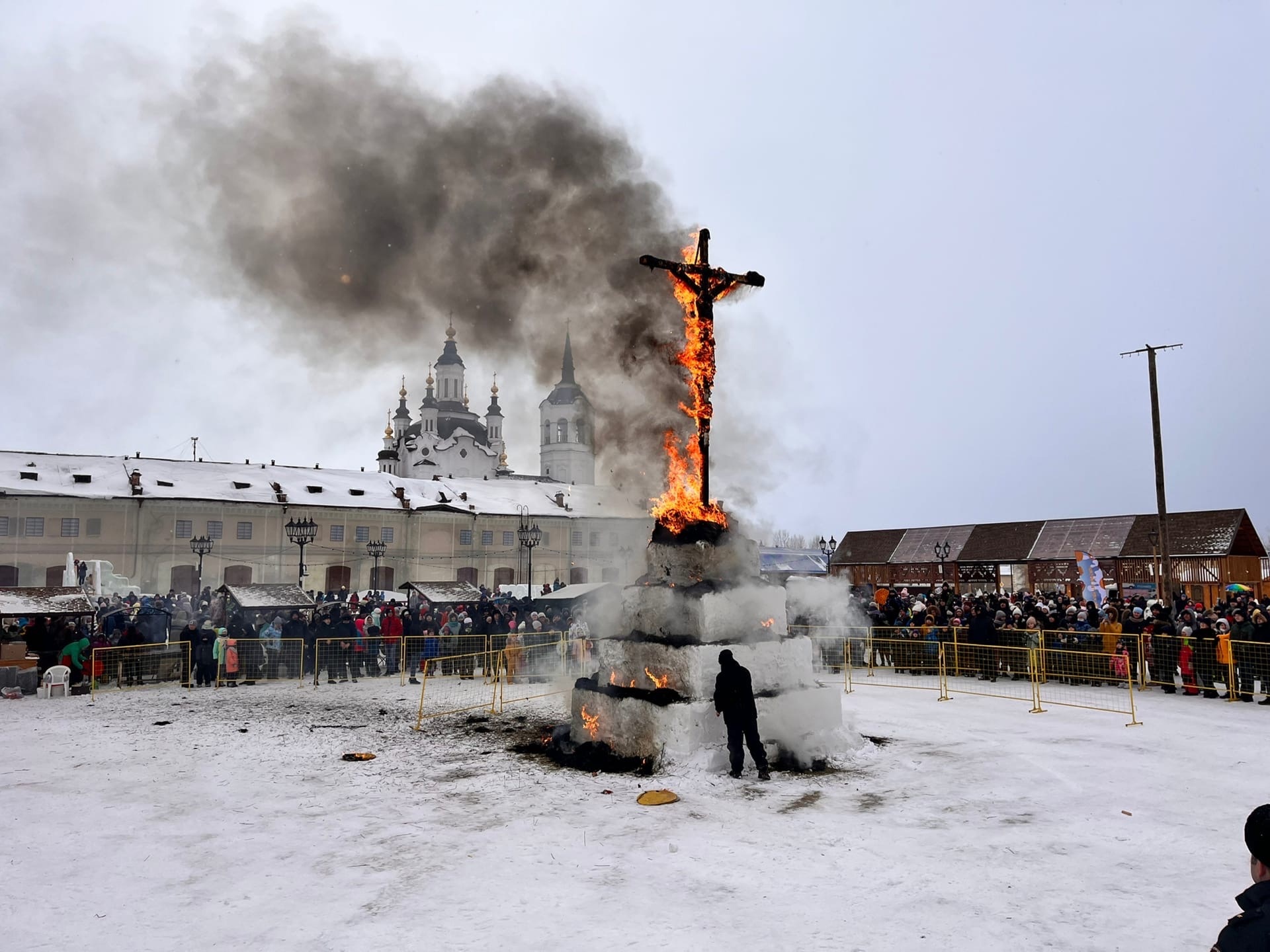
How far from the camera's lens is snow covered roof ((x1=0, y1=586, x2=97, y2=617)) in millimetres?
18250

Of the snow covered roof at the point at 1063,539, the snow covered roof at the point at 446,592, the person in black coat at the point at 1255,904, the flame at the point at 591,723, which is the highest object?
the snow covered roof at the point at 1063,539

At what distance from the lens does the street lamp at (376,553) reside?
44.5 m

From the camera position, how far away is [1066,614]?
19266 millimetres

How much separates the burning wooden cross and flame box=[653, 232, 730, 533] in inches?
0.4

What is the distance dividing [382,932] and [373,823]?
2.56 meters

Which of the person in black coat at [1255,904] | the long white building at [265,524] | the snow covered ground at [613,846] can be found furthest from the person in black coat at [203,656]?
the long white building at [265,524]

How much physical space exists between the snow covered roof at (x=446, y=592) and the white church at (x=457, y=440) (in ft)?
168

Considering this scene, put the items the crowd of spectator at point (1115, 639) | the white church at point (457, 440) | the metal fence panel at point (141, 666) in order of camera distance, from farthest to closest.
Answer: the white church at point (457, 440) < the metal fence panel at point (141, 666) < the crowd of spectator at point (1115, 639)

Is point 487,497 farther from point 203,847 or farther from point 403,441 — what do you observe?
point 203,847

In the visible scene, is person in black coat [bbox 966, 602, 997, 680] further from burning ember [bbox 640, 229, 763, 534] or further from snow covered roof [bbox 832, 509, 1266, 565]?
snow covered roof [bbox 832, 509, 1266, 565]

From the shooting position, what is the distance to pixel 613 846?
7.10 metres

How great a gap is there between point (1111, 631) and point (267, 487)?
51.8 m

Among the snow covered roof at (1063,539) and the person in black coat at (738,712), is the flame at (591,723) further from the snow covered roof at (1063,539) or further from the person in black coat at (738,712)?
the snow covered roof at (1063,539)

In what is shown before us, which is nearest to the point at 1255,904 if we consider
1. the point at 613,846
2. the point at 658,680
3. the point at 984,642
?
the point at 613,846
